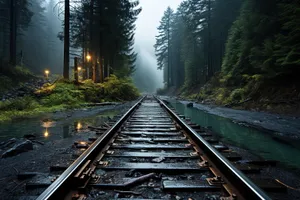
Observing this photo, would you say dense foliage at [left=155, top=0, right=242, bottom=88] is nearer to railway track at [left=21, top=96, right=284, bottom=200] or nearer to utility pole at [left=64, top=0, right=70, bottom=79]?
utility pole at [left=64, top=0, right=70, bottom=79]

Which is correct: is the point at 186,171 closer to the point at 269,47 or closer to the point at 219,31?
the point at 269,47

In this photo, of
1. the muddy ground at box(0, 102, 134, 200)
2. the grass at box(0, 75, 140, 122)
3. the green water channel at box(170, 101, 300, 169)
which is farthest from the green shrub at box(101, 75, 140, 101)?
the muddy ground at box(0, 102, 134, 200)

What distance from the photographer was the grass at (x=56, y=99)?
9246mm

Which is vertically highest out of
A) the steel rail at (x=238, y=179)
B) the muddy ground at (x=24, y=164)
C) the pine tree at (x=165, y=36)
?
the pine tree at (x=165, y=36)

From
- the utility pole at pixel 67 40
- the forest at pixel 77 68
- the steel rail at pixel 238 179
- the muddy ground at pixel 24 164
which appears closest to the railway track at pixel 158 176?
the steel rail at pixel 238 179

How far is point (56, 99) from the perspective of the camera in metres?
11.8

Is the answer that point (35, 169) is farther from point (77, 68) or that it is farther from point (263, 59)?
point (77, 68)

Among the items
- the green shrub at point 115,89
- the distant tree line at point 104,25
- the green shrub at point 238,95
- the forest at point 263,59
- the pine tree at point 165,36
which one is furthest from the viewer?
the pine tree at point 165,36

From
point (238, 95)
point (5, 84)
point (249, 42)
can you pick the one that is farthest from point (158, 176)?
point (5, 84)

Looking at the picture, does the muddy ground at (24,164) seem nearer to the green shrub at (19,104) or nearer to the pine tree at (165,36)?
the green shrub at (19,104)

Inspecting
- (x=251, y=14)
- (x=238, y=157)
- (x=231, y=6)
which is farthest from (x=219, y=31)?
(x=238, y=157)

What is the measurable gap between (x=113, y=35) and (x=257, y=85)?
15.0m

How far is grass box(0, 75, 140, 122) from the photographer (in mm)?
9246

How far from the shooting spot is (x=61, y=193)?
5.82 feet
